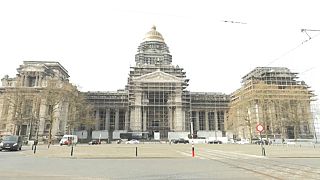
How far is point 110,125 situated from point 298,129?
55808 mm

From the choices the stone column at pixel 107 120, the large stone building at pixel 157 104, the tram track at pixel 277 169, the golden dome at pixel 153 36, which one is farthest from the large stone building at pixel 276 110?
the tram track at pixel 277 169

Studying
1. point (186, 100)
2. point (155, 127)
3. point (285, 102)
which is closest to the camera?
point (285, 102)

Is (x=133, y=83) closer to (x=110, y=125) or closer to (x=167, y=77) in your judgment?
(x=167, y=77)

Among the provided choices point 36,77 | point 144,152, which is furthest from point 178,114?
point 144,152

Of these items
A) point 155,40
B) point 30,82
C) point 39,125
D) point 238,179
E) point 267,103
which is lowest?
point 238,179

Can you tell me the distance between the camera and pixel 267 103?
65.4 m

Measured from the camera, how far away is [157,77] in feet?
285

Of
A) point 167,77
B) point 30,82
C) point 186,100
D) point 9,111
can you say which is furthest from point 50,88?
point 186,100

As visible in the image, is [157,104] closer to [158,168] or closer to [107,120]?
[107,120]

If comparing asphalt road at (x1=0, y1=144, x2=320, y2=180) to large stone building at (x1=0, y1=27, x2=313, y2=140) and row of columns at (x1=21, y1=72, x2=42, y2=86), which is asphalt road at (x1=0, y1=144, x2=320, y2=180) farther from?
row of columns at (x1=21, y1=72, x2=42, y2=86)

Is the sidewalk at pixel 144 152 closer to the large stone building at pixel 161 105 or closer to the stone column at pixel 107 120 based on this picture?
the large stone building at pixel 161 105

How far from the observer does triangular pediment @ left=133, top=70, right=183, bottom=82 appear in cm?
8638

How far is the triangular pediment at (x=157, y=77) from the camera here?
86375 millimetres

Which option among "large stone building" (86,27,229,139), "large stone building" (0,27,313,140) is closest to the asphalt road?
"large stone building" (0,27,313,140)
